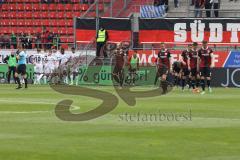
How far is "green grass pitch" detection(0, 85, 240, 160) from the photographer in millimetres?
13703

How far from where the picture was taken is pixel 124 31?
159 ft

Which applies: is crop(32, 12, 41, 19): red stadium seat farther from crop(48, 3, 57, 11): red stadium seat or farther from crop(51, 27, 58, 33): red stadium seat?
crop(51, 27, 58, 33): red stadium seat

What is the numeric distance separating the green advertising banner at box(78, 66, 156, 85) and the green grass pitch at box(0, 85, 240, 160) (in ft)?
68.1

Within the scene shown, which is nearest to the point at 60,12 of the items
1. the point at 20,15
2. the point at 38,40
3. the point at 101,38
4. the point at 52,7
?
the point at 52,7

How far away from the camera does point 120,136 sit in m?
16.6

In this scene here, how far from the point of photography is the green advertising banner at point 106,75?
46125 millimetres

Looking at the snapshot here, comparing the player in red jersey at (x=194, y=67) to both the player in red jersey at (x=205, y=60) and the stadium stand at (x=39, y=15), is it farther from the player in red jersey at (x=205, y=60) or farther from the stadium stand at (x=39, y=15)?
the stadium stand at (x=39, y=15)

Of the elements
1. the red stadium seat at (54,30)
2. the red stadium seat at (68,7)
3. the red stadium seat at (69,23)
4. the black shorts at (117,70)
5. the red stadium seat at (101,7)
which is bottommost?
the black shorts at (117,70)

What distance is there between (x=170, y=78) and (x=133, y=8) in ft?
26.7

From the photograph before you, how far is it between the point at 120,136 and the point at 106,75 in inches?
1195

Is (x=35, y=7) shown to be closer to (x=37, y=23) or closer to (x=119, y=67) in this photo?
(x=37, y=23)

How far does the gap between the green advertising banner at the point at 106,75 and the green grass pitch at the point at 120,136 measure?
20.8 m

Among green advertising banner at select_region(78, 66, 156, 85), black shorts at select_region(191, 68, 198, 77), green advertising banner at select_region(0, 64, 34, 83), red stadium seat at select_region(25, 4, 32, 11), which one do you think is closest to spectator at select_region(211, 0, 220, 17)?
green advertising banner at select_region(78, 66, 156, 85)

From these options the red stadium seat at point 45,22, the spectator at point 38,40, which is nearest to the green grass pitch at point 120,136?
the spectator at point 38,40
